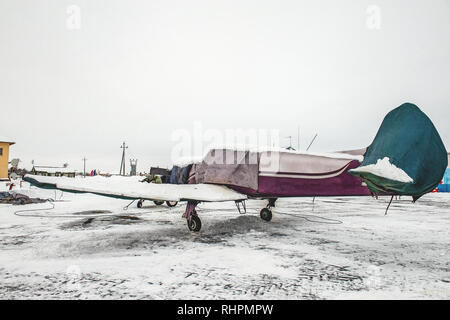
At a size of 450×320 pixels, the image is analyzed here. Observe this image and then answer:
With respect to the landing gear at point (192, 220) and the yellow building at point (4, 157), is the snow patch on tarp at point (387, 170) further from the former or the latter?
the yellow building at point (4, 157)

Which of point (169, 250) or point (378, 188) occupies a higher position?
point (378, 188)

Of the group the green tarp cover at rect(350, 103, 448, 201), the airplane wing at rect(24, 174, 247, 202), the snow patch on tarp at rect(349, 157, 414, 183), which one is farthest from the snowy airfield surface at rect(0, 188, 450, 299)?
the snow patch on tarp at rect(349, 157, 414, 183)

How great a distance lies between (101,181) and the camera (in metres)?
5.96

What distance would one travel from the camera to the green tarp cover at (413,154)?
4.23 meters

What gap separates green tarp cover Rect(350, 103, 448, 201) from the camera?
4230 millimetres

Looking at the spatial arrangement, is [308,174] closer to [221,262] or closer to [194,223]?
[194,223]

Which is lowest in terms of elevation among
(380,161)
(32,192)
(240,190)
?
(32,192)

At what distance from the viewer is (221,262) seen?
158 inches

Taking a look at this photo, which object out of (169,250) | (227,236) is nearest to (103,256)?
(169,250)

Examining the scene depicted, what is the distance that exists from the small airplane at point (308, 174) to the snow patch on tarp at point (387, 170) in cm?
1

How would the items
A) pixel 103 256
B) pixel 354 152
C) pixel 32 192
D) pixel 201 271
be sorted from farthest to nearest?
pixel 32 192 < pixel 354 152 < pixel 103 256 < pixel 201 271
